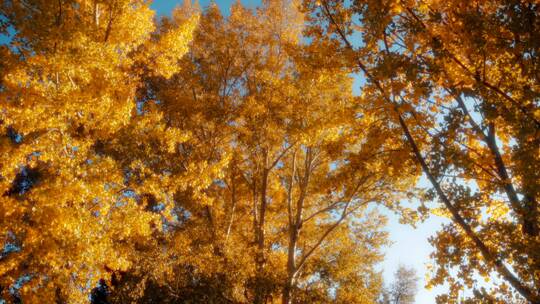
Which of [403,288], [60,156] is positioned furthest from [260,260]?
[403,288]

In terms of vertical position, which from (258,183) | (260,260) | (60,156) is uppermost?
(258,183)

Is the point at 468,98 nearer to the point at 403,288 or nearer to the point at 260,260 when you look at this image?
the point at 260,260

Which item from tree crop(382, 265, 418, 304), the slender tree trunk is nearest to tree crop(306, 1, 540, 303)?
the slender tree trunk

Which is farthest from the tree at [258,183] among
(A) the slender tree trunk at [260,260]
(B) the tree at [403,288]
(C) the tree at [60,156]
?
(B) the tree at [403,288]

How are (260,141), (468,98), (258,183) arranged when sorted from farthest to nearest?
(258,183) < (260,141) < (468,98)

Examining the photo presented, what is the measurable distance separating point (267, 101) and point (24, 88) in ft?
20.2

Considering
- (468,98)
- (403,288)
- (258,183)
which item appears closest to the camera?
(468,98)

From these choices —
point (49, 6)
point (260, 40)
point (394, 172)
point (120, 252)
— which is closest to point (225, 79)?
point (260, 40)

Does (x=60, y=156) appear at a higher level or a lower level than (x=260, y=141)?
lower

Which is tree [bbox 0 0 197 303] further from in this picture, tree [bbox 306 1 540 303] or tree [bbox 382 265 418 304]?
tree [bbox 382 265 418 304]

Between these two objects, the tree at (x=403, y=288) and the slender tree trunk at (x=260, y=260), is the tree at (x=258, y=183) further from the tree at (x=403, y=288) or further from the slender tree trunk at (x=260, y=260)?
the tree at (x=403, y=288)

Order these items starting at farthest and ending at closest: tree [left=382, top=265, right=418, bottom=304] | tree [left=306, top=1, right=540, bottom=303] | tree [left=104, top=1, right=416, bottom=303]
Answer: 1. tree [left=382, top=265, right=418, bottom=304]
2. tree [left=104, top=1, right=416, bottom=303]
3. tree [left=306, top=1, right=540, bottom=303]

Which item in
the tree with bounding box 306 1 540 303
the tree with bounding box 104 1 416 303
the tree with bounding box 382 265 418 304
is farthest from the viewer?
the tree with bounding box 382 265 418 304

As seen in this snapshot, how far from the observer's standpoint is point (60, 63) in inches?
254
